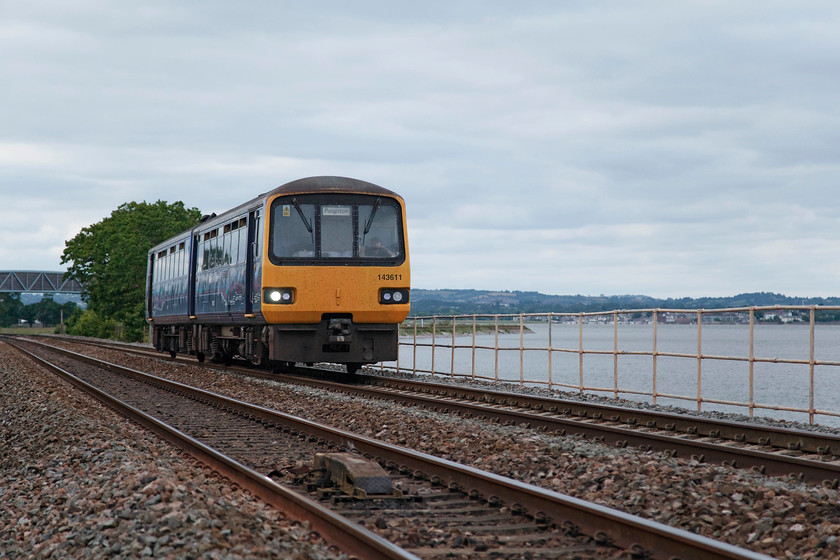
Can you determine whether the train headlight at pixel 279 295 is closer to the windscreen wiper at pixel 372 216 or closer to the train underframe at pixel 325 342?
the train underframe at pixel 325 342

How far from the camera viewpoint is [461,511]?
A: 6461 millimetres

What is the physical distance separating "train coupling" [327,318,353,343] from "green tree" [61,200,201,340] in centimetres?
4959

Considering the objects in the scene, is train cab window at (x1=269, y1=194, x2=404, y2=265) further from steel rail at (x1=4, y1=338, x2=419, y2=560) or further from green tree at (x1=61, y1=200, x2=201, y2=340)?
green tree at (x1=61, y1=200, x2=201, y2=340)

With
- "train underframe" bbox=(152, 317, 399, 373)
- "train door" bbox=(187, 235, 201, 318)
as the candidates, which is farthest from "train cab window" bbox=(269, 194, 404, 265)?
"train door" bbox=(187, 235, 201, 318)

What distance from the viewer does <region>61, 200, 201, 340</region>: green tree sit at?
2638 inches

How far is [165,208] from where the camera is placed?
7181 centimetres

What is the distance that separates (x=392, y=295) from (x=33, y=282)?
354 ft

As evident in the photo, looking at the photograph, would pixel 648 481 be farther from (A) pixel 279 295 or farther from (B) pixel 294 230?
(B) pixel 294 230

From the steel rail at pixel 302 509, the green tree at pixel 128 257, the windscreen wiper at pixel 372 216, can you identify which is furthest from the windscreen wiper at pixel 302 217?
the green tree at pixel 128 257

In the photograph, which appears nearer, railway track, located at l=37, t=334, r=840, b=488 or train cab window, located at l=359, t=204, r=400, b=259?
railway track, located at l=37, t=334, r=840, b=488

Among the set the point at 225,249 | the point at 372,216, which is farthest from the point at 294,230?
the point at 225,249

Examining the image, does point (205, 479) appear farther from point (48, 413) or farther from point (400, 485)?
point (48, 413)

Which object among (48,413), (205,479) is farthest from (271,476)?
(48,413)

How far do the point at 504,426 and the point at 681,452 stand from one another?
2681 millimetres
